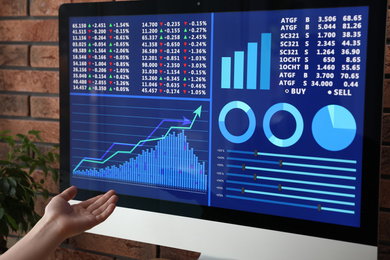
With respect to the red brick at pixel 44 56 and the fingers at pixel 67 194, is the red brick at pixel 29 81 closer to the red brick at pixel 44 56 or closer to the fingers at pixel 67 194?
the red brick at pixel 44 56

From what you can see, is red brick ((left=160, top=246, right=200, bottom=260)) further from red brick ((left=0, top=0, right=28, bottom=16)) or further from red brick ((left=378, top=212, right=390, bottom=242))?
red brick ((left=0, top=0, right=28, bottom=16))

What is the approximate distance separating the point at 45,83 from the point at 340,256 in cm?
117

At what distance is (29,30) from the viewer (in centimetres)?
161

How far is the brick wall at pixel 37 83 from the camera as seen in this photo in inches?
61.9

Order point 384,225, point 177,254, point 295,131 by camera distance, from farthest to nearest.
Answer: point 177,254, point 384,225, point 295,131

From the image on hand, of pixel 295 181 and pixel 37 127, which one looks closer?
pixel 295 181

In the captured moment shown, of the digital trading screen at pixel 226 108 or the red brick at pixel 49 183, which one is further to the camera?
the red brick at pixel 49 183

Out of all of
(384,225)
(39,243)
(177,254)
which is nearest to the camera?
(39,243)

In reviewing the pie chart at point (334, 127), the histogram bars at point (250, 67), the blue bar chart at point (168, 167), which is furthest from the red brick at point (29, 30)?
the pie chart at point (334, 127)

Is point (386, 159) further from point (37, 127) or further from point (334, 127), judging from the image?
point (37, 127)

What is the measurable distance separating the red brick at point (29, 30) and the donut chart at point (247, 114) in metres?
0.83

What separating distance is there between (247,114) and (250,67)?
0.35 feet

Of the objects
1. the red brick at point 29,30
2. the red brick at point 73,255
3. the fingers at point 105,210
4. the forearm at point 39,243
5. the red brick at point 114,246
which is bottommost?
the red brick at point 73,255

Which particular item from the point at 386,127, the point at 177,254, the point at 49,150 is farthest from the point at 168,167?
the point at 49,150
